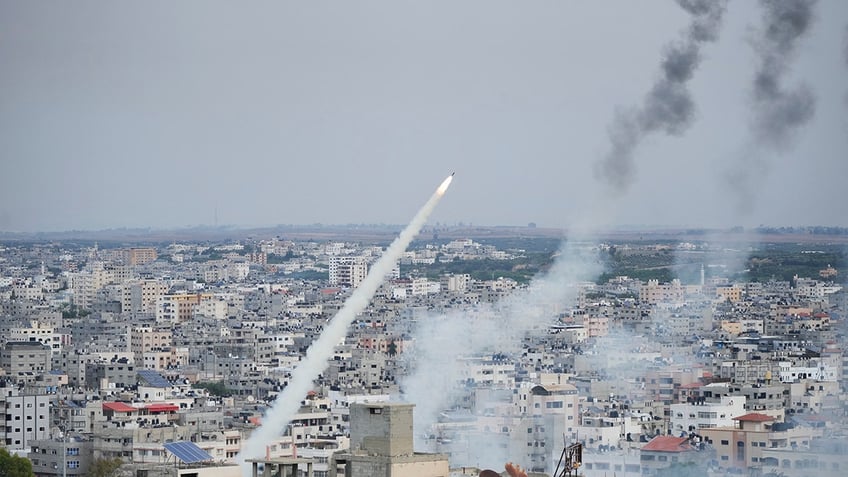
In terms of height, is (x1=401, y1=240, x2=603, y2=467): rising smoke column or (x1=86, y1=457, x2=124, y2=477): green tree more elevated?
(x1=401, y1=240, x2=603, y2=467): rising smoke column

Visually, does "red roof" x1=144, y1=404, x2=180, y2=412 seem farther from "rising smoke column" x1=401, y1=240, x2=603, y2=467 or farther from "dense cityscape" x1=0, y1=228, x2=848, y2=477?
"rising smoke column" x1=401, y1=240, x2=603, y2=467

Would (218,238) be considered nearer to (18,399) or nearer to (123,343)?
(123,343)

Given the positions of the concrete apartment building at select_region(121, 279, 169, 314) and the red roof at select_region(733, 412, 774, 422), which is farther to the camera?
the concrete apartment building at select_region(121, 279, 169, 314)

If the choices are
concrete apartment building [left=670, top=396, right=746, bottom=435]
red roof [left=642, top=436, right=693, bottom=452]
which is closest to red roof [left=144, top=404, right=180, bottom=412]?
concrete apartment building [left=670, top=396, right=746, bottom=435]

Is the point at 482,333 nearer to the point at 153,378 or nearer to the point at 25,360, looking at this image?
the point at 153,378

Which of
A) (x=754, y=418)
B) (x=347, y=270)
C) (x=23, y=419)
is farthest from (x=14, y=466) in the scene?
(x=347, y=270)

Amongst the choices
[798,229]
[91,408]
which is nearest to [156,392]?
[91,408]
